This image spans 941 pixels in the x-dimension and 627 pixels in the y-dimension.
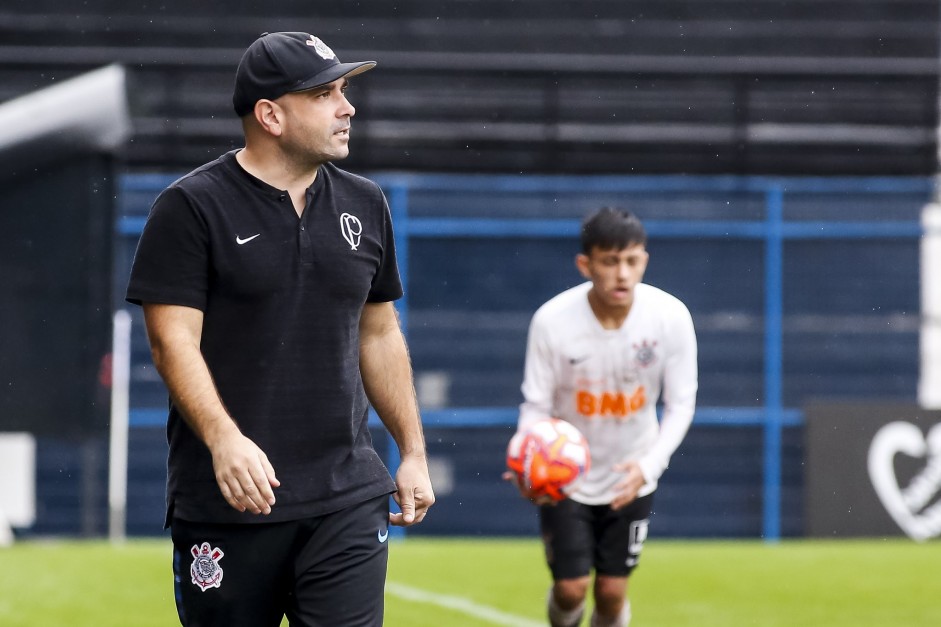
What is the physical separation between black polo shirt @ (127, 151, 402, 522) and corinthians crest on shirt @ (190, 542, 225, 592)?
0.09 m

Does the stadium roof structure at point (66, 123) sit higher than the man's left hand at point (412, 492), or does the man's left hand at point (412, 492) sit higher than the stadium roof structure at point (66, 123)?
the stadium roof structure at point (66, 123)

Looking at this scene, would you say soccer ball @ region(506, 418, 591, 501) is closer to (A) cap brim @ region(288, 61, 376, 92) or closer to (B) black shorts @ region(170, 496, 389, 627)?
(B) black shorts @ region(170, 496, 389, 627)

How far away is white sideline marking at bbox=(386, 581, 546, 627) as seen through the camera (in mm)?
9664

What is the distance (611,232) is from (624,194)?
31.7 ft

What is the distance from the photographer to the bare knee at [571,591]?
741cm

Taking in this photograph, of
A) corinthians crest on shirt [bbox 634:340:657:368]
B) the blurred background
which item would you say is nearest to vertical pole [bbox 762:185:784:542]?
the blurred background

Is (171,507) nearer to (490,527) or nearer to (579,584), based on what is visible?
(579,584)

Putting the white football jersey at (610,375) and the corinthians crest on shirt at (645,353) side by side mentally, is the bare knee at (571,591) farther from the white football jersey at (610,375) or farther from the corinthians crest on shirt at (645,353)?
the corinthians crest on shirt at (645,353)

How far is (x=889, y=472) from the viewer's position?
15289mm

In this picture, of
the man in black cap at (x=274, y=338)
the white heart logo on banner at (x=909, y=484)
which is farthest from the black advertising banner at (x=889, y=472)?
the man in black cap at (x=274, y=338)

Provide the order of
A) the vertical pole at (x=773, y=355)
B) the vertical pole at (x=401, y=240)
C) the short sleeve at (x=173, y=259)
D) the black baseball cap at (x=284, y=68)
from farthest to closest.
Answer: the vertical pole at (x=773, y=355), the vertical pole at (x=401, y=240), the black baseball cap at (x=284, y=68), the short sleeve at (x=173, y=259)

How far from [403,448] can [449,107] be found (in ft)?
46.1

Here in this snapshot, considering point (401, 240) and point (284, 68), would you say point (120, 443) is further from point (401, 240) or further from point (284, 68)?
point (284, 68)

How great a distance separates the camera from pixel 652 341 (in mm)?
7348
